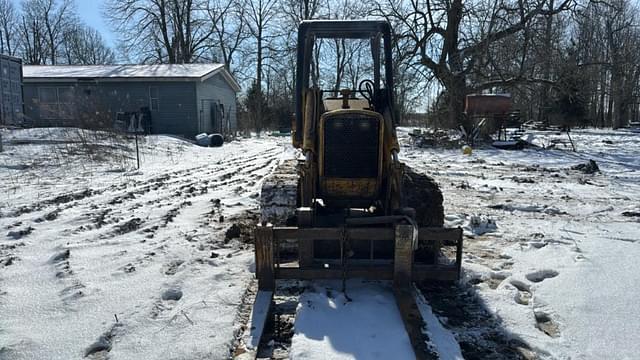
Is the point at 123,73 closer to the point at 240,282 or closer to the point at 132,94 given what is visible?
the point at 132,94

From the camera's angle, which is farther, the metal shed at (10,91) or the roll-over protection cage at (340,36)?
the metal shed at (10,91)

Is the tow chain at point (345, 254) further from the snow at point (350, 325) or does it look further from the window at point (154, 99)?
the window at point (154, 99)

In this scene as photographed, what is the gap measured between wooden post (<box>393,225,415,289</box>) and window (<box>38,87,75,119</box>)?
2239 cm

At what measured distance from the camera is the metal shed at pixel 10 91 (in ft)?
59.3

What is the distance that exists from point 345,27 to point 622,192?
727 cm

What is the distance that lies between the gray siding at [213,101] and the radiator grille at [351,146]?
21.3 meters

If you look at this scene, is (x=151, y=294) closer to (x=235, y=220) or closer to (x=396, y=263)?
(x=396, y=263)

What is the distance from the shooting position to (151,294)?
12.9 feet

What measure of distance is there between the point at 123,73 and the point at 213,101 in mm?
5132

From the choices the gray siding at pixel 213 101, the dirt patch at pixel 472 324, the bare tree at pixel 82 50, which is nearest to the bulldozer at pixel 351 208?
the dirt patch at pixel 472 324

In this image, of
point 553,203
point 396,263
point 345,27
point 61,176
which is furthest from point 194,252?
point 61,176

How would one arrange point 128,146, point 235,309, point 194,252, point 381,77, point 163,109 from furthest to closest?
point 163,109 < point 128,146 < point 381,77 < point 194,252 < point 235,309

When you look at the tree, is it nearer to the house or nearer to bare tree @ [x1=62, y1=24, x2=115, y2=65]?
the house

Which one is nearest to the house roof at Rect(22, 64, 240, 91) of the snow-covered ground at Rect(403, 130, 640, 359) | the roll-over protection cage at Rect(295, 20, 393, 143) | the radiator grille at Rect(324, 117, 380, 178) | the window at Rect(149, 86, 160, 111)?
the window at Rect(149, 86, 160, 111)
